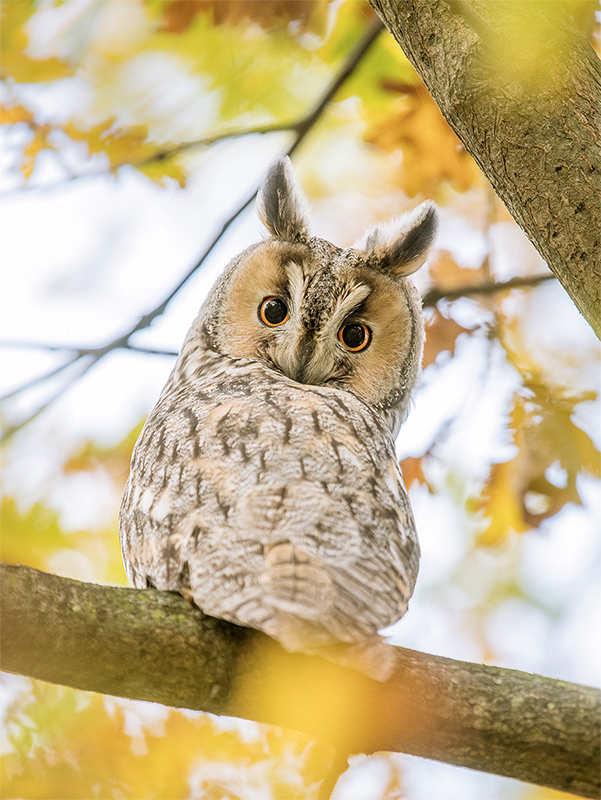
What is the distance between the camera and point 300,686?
63.7 inches

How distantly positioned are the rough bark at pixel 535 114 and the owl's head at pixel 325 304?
2.79 ft

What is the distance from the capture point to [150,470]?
2150mm

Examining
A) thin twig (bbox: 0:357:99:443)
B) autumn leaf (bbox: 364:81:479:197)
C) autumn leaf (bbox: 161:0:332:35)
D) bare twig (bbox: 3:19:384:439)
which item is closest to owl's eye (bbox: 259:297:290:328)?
bare twig (bbox: 3:19:384:439)

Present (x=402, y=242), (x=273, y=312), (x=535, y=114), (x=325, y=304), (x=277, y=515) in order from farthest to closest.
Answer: (x=402, y=242) → (x=273, y=312) → (x=325, y=304) → (x=535, y=114) → (x=277, y=515)

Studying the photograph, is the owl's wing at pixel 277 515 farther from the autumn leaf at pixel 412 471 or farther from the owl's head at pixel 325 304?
the autumn leaf at pixel 412 471

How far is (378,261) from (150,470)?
138 centimetres

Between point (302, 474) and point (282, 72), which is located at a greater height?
point (282, 72)

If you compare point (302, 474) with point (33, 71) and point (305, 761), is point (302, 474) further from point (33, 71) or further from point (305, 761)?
point (33, 71)

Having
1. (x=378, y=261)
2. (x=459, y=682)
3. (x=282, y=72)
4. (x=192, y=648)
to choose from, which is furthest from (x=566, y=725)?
(x=282, y=72)

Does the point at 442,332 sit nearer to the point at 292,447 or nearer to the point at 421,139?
the point at 421,139

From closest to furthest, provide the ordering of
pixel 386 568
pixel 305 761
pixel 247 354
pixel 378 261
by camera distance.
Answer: pixel 386 568 < pixel 305 761 < pixel 247 354 < pixel 378 261

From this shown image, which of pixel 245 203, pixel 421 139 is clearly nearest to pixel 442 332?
pixel 421 139

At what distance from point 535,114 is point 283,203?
4.60 feet

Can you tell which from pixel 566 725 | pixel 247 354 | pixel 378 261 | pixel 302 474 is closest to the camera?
pixel 566 725
